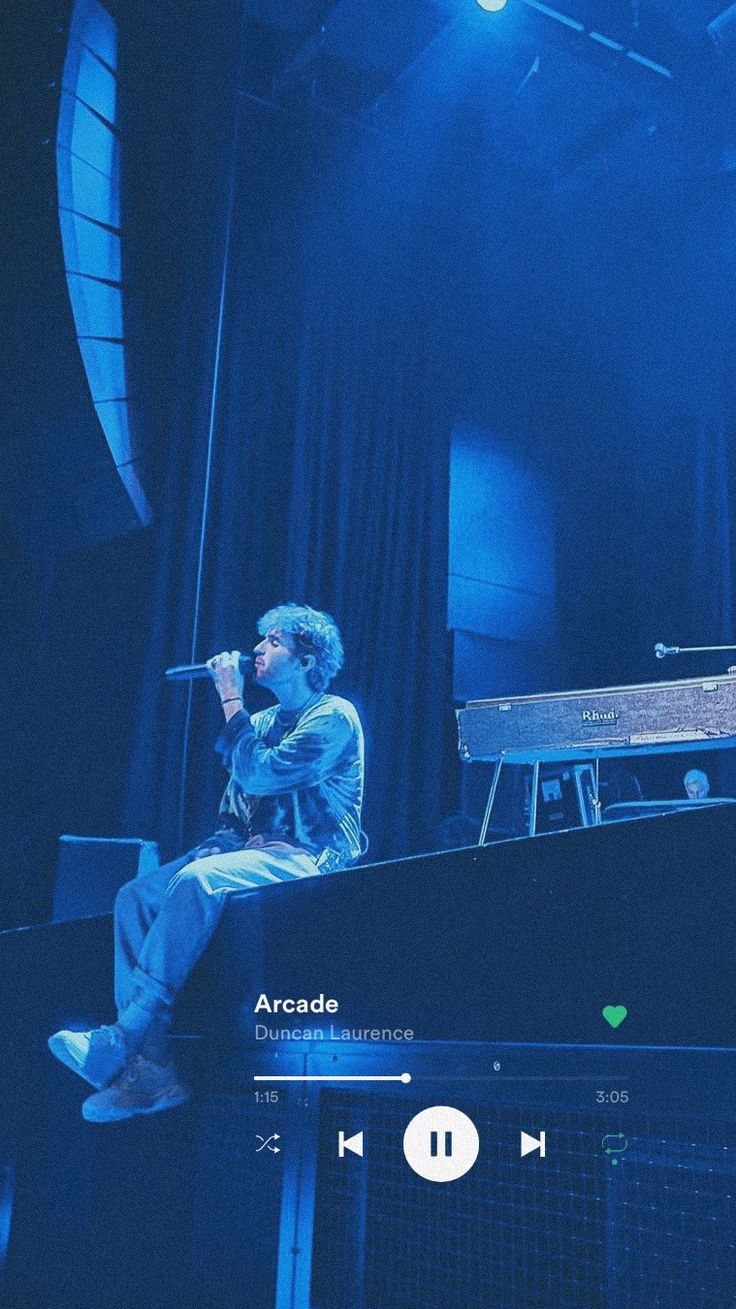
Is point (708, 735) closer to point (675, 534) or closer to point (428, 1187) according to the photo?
point (428, 1187)

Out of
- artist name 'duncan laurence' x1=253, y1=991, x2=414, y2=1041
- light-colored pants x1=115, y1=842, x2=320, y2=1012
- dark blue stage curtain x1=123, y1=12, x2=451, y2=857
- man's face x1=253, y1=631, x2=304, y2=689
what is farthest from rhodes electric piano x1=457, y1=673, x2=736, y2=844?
dark blue stage curtain x1=123, y1=12, x2=451, y2=857

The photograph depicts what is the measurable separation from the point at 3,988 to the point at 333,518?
2.87m

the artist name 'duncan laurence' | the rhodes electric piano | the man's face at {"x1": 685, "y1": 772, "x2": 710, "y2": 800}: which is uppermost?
the man's face at {"x1": 685, "y1": 772, "x2": 710, "y2": 800}

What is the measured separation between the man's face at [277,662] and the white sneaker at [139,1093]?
1.02m

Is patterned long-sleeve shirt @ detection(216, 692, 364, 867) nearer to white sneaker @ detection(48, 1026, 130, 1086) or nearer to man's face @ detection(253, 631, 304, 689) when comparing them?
man's face @ detection(253, 631, 304, 689)

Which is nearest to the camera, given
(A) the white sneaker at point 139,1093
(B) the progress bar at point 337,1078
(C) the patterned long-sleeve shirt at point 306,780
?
(B) the progress bar at point 337,1078

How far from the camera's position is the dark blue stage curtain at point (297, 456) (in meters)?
4.74

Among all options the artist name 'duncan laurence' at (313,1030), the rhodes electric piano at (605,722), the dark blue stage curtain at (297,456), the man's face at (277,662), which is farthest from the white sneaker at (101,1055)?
the dark blue stage curtain at (297,456)

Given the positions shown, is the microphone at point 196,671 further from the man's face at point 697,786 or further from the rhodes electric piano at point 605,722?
the man's face at point 697,786

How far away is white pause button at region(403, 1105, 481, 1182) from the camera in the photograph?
1.66 metres

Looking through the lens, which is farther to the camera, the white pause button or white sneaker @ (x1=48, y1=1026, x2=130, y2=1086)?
white sneaker @ (x1=48, y1=1026, x2=130, y2=1086)

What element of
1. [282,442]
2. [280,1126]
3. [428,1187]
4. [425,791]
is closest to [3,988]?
[280,1126]

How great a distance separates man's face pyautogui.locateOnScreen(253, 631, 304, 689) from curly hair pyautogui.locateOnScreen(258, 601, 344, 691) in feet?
0.07

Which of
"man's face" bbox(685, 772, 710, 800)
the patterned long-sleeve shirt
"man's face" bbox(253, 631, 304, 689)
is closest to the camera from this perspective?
the patterned long-sleeve shirt
